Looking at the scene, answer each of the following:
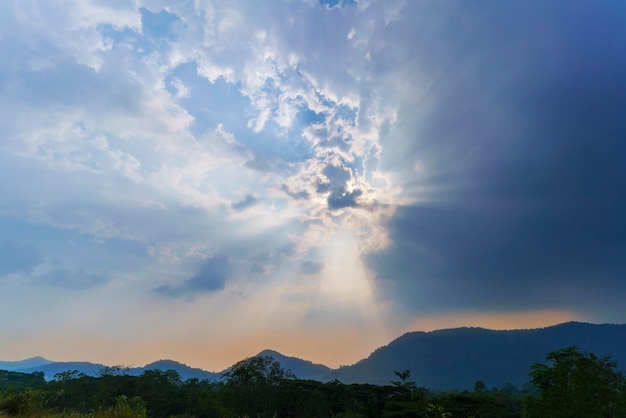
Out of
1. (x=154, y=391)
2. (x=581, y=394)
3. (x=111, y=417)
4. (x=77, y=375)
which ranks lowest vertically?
(x=111, y=417)

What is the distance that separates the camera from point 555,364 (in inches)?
1585

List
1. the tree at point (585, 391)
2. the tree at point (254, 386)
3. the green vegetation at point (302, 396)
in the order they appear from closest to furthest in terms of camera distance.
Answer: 1. the tree at point (585, 391)
2. the green vegetation at point (302, 396)
3. the tree at point (254, 386)

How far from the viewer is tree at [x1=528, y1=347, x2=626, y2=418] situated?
30.1 m

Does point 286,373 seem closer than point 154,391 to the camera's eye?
No

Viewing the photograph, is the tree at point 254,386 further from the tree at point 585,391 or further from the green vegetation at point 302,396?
the tree at point 585,391

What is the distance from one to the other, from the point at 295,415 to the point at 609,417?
40.5 m

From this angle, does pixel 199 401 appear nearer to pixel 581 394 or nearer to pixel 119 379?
pixel 119 379

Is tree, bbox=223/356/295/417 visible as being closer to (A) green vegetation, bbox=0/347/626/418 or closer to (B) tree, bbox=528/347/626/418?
(A) green vegetation, bbox=0/347/626/418

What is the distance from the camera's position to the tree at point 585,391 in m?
30.1

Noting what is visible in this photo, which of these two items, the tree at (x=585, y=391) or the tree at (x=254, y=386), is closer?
the tree at (x=585, y=391)

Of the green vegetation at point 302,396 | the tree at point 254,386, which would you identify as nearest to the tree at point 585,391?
the green vegetation at point 302,396

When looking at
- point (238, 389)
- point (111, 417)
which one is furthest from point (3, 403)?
point (238, 389)

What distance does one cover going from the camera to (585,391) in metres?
31.2

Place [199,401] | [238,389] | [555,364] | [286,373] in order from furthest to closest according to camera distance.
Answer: [286,373]
[238,389]
[199,401]
[555,364]
